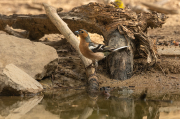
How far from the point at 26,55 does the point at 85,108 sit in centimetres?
229

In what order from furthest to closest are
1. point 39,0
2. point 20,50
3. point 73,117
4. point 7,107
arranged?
Answer: point 39,0
point 20,50
point 7,107
point 73,117

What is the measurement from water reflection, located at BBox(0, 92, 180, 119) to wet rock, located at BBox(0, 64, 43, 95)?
17cm

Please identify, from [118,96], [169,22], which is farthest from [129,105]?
[169,22]

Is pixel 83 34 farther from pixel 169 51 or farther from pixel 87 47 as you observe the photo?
pixel 169 51

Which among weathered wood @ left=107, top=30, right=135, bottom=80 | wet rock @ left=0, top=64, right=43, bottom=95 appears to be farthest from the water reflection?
weathered wood @ left=107, top=30, right=135, bottom=80

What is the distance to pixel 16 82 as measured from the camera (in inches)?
180

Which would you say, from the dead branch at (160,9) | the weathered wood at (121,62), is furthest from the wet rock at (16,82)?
the dead branch at (160,9)

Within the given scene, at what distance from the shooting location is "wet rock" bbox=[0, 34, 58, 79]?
17.3 feet

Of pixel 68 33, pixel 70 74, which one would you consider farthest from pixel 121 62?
pixel 68 33

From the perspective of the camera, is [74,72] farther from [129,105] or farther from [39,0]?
[39,0]

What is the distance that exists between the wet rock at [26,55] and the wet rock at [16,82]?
0.91ft

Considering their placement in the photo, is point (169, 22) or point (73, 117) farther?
point (169, 22)

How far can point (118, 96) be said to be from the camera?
15.2 feet

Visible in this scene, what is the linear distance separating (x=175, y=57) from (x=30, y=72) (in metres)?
3.71
